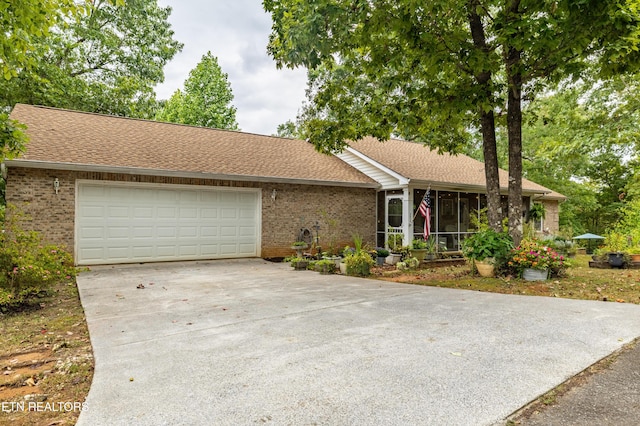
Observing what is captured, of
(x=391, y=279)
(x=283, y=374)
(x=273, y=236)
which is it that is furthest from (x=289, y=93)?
(x=283, y=374)

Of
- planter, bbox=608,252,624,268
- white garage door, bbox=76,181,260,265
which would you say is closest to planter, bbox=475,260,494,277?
planter, bbox=608,252,624,268

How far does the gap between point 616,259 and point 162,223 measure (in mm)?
12571

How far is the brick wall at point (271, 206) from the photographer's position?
8.98m

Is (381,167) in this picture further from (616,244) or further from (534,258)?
(616,244)

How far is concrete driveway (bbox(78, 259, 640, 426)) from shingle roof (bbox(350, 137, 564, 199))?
732cm

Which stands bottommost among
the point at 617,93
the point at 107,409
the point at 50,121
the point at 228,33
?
the point at 107,409

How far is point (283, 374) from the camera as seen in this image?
3.07m

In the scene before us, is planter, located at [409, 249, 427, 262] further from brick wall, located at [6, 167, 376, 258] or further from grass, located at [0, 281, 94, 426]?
grass, located at [0, 281, 94, 426]

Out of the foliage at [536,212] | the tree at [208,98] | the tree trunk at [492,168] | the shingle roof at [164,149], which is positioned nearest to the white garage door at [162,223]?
the shingle roof at [164,149]

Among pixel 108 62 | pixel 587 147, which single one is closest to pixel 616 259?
pixel 587 147

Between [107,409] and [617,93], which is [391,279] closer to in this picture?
[107,409]

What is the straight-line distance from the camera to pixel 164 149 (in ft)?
38.2

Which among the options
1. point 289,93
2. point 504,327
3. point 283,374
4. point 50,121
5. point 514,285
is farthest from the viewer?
point 289,93

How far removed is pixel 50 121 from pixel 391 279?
10.9 metres
